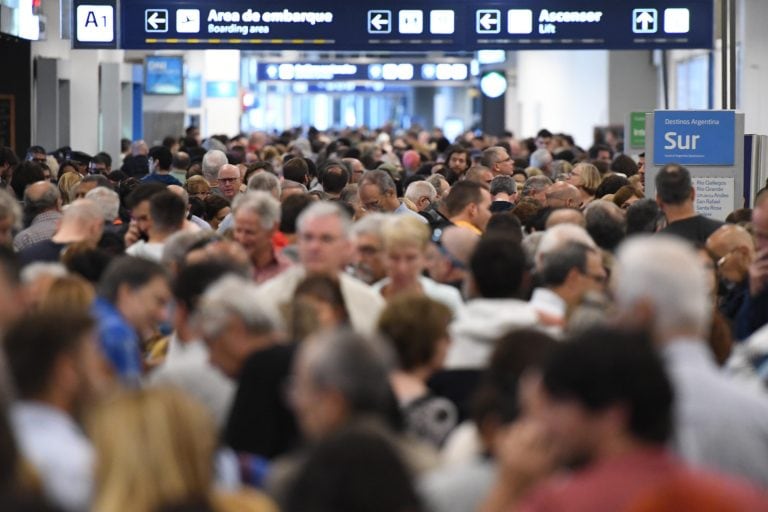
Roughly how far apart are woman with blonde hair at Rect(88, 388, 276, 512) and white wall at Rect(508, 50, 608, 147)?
1325 inches

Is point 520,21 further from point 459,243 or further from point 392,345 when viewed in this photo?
point 392,345

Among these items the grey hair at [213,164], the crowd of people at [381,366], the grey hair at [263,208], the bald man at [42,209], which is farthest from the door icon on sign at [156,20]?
the grey hair at [263,208]

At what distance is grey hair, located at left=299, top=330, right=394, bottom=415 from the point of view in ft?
14.8

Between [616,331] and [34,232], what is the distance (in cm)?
746

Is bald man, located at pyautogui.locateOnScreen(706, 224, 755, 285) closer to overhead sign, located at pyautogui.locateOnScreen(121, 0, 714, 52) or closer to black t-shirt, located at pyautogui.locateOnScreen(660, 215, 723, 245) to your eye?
black t-shirt, located at pyautogui.locateOnScreen(660, 215, 723, 245)

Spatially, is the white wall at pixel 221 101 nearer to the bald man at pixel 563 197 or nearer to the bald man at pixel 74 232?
the bald man at pixel 563 197

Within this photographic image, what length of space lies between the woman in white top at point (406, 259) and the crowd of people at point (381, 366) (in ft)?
0.04

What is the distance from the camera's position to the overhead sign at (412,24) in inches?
846

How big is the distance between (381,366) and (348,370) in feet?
0.34

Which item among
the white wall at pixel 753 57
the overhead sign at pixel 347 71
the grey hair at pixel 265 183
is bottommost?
the grey hair at pixel 265 183

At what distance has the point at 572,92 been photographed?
4312 cm

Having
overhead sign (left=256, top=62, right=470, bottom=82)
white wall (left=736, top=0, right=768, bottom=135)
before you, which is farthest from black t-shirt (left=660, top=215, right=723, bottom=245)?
overhead sign (left=256, top=62, right=470, bottom=82)

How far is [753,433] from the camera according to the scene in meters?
4.90

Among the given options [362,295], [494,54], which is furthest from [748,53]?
[494,54]
